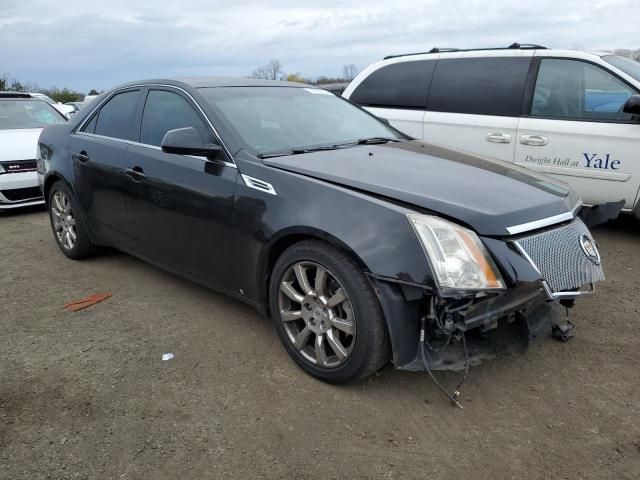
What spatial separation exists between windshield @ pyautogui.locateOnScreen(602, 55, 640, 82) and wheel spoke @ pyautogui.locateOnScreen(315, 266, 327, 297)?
3989mm

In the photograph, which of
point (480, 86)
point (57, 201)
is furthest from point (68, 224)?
point (480, 86)

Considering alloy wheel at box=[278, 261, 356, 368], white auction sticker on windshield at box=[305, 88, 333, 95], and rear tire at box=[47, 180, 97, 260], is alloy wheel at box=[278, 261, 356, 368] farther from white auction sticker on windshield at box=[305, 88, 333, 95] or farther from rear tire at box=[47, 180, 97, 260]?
rear tire at box=[47, 180, 97, 260]

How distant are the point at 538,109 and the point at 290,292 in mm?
3690

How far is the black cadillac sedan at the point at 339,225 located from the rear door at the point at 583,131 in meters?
1.95

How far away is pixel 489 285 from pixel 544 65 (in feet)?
12.6

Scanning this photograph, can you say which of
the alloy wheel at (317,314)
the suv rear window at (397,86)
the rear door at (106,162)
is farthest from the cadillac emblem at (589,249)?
the suv rear window at (397,86)

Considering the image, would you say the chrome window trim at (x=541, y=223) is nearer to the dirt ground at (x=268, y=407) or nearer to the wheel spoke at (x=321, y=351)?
the dirt ground at (x=268, y=407)

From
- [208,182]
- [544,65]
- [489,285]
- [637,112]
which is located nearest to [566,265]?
[489,285]

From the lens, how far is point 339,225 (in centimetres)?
276

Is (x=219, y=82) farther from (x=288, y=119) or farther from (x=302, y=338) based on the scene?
(x=302, y=338)

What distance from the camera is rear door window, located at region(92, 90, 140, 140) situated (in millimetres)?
4328

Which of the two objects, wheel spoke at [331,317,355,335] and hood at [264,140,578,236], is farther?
wheel spoke at [331,317,355,335]

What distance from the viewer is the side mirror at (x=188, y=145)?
3371mm

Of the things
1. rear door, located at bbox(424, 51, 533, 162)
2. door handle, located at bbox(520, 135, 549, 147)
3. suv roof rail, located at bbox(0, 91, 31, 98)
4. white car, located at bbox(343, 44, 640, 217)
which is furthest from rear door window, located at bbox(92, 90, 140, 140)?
suv roof rail, located at bbox(0, 91, 31, 98)
